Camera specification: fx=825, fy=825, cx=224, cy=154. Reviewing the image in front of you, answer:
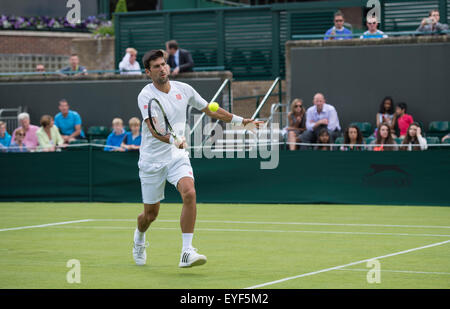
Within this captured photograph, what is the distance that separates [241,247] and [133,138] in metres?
8.33

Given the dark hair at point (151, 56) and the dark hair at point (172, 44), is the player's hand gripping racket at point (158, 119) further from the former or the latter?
the dark hair at point (172, 44)

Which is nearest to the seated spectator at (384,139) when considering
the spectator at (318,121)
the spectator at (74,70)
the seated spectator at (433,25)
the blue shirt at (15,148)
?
the spectator at (318,121)

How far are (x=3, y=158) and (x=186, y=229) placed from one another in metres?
10.9

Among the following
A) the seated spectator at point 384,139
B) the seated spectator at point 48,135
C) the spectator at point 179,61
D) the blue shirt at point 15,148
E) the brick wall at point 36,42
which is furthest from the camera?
the brick wall at point 36,42

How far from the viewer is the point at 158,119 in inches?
340

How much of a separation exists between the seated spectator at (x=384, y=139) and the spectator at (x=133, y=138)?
5.16 m

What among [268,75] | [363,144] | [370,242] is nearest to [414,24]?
[268,75]

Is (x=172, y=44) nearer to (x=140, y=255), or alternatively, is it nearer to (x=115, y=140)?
(x=115, y=140)

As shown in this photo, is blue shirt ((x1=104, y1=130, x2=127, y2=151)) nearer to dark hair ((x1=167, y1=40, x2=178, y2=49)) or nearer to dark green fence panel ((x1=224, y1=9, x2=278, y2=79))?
dark hair ((x1=167, y1=40, x2=178, y2=49))

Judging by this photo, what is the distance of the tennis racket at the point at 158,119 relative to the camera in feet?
27.9

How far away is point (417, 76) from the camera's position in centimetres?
1995

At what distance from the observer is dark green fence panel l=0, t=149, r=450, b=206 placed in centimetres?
1606
